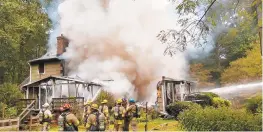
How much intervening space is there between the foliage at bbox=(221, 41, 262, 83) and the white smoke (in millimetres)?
5482

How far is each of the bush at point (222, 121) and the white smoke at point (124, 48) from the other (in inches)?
607

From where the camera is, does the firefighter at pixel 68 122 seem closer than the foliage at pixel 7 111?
Yes

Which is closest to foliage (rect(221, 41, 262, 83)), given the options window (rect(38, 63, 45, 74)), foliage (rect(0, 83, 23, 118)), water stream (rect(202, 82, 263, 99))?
water stream (rect(202, 82, 263, 99))

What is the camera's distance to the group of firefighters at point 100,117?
8.81 meters

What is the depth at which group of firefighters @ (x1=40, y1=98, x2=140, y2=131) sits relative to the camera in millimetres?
8806

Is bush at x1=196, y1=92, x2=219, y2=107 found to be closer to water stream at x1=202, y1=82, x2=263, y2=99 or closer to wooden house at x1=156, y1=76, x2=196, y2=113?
wooden house at x1=156, y1=76, x2=196, y2=113

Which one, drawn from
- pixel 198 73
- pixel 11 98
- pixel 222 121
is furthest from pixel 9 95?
pixel 198 73

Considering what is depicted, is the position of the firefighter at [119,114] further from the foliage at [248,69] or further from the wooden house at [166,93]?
the foliage at [248,69]

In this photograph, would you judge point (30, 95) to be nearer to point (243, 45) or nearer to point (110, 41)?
point (110, 41)

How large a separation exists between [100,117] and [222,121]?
470cm

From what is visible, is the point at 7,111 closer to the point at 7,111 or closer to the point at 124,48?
the point at 7,111

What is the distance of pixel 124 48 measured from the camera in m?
31.1

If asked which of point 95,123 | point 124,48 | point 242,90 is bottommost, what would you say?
point 95,123

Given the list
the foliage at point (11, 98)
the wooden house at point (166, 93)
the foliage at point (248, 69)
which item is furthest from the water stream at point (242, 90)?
the foliage at point (11, 98)
